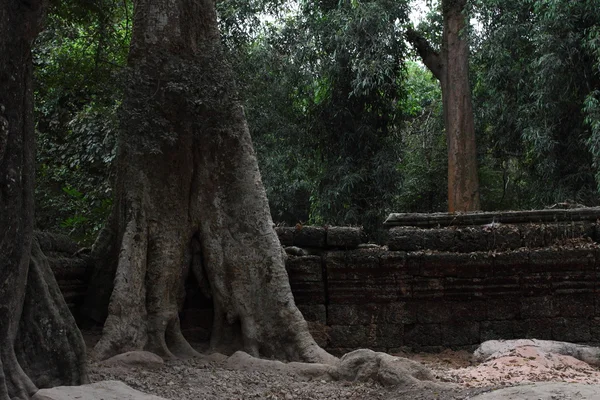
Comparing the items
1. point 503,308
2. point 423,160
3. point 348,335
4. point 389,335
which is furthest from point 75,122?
point 423,160

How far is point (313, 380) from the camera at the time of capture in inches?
206

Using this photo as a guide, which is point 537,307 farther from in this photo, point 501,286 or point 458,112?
point 458,112

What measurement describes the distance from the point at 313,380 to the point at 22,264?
2298mm

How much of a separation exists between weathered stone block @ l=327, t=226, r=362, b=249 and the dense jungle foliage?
129 inches

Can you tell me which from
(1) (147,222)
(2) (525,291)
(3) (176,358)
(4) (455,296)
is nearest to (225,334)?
(3) (176,358)

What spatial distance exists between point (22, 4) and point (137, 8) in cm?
302

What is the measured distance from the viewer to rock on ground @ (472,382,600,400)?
4090 mm

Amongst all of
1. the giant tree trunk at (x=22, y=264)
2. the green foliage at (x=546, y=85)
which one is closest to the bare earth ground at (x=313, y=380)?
the giant tree trunk at (x=22, y=264)

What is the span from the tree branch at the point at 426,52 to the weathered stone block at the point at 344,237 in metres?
6.82

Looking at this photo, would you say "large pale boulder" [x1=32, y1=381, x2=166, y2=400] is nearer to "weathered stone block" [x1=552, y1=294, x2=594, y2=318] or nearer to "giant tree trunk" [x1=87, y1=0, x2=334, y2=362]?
"giant tree trunk" [x1=87, y1=0, x2=334, y2=362]

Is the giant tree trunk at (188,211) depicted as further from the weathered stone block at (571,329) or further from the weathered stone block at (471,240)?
the weathered stone block at (571,329)

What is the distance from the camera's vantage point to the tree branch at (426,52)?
13062 millimetres

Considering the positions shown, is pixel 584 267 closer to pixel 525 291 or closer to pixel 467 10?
pixel 525 291

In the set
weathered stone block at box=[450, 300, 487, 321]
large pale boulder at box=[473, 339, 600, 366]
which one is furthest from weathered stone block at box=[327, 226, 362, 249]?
large pale boulder at box=[473, 339, 600, 366]
